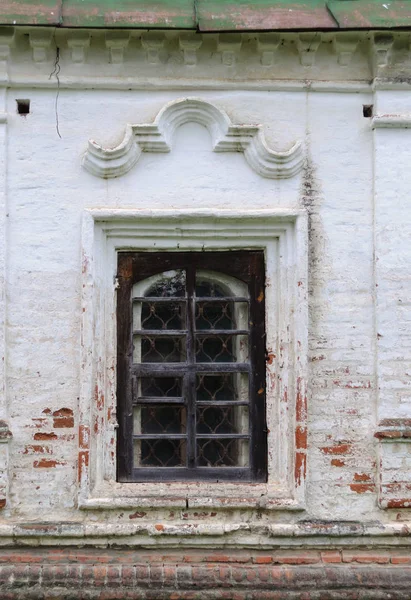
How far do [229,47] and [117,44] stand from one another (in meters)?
0.70

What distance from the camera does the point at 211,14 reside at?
174 inches

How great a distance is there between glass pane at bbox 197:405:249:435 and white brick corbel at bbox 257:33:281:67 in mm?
2213

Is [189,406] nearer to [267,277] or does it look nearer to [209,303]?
[209,303]

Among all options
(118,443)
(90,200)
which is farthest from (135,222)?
(118,443)

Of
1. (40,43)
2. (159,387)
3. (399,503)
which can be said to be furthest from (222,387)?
(40,43)

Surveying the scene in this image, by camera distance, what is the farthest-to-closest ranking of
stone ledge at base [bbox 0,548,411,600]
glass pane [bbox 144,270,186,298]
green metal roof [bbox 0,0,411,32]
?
glass pane [bbox 144,270,186,298] → green metal roof [bbox 0,0,411,32] → stone ledge at base [bbox 0,548,411,600]

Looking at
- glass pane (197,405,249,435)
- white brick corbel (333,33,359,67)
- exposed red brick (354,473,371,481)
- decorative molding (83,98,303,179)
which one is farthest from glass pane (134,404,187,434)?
white brick corbel (333,33,359,67)

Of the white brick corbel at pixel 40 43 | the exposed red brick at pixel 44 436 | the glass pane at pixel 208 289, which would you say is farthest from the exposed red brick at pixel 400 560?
the white brick corbel at pixel 40 43

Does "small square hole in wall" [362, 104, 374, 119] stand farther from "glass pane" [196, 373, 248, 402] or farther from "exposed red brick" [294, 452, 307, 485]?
"exposed red brick" [294, 452, 307, 485]

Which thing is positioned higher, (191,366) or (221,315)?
(221,315)

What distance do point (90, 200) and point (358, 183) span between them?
1.70m

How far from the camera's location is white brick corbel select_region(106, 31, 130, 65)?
4434 mm

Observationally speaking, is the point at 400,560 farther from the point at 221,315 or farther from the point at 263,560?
the point at 221,315

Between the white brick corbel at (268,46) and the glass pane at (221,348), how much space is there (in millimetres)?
1762
